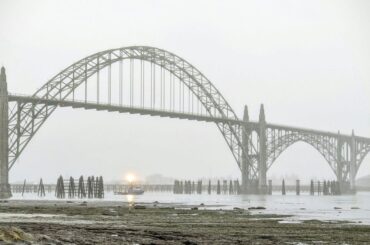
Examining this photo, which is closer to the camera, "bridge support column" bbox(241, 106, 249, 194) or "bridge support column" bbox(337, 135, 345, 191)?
"bridge support column" bbox(241, 106, 249, 194)

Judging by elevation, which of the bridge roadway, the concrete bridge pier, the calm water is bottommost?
the calm water

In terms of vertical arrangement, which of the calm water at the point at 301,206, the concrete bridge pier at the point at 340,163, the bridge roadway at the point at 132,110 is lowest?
the calm water at the point at 301,206

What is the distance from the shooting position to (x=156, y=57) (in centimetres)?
8650

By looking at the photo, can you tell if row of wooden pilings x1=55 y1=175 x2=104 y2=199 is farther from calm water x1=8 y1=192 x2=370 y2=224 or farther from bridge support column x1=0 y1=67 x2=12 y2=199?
bridge support column x1=0 y1=67 x2=12 y2=199

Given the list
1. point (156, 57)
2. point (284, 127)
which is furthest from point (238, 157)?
point (156, 57)

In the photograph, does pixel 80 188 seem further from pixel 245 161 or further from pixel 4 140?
pixel 245 161

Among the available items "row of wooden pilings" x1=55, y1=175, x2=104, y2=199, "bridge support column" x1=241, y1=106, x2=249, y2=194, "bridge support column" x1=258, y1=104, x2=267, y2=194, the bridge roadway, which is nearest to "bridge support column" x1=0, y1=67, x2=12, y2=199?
the bridge roadway

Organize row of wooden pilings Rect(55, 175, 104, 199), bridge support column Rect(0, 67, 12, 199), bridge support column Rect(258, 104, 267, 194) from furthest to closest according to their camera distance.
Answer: bridge support column Rect(258, 104, 267, 194)
row of wooden pilings Rect(55, 175, 104, 199)
bridge support column Rect(0, 67, 12, 199)

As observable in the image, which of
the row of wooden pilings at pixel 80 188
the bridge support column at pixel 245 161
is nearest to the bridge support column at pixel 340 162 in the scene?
the bridge support column at pixel 245 161

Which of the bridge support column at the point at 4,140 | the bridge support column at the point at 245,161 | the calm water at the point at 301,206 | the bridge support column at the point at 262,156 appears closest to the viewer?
the calm water at the point at 301,206

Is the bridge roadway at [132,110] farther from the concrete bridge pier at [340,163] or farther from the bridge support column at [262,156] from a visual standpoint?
the concrete bridge pier at [340,163]

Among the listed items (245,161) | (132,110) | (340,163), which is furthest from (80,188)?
(340,163)

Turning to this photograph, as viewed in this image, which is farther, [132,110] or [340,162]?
[340,162]

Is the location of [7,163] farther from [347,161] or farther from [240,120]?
[347,161]
